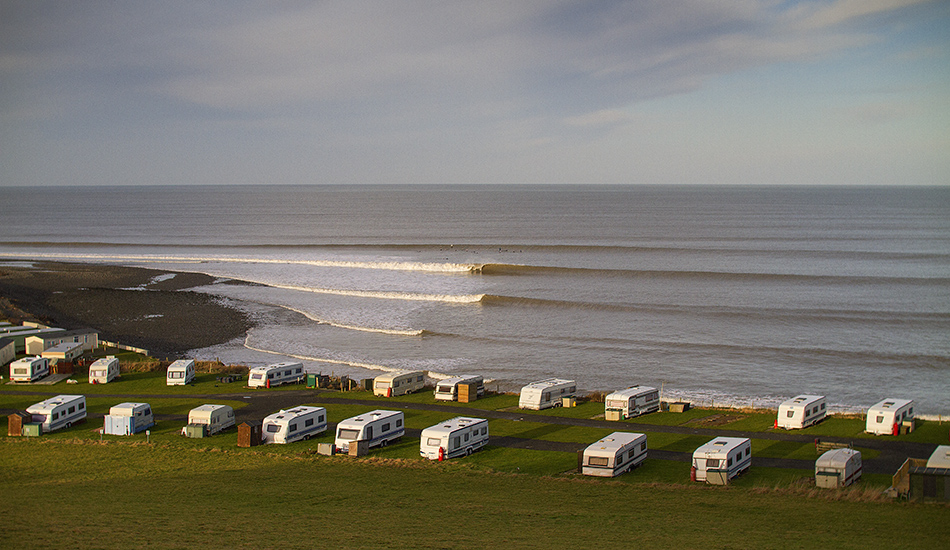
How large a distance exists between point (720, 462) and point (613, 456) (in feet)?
10.8

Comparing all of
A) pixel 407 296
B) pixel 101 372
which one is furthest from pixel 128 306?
pixel 101 372

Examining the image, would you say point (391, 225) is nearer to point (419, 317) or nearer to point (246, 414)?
point (419, 317)

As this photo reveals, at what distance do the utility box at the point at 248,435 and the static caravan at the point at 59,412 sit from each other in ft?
26.2

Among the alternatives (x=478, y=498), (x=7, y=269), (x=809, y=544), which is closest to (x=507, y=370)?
(x=478, y=498)

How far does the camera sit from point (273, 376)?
1439 inches

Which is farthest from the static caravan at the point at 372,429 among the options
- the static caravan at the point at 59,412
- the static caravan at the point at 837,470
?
the static caravan at the point at 837,470

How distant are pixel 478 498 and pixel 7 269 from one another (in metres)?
82.6

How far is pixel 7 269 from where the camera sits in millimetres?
83625

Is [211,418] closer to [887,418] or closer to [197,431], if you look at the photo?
[197,431]

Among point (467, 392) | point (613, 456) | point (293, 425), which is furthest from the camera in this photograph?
A: point (467, 392)

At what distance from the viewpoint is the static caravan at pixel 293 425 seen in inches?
1096

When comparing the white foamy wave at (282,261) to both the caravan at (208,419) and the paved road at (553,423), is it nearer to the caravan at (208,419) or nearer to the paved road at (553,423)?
the paved road at (553,423)

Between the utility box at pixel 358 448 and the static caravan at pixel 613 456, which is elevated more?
the static caravan at pixel 613 456

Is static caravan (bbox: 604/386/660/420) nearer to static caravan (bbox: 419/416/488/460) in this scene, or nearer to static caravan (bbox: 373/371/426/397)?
static caravan (bbox: 419/416/488/460)
